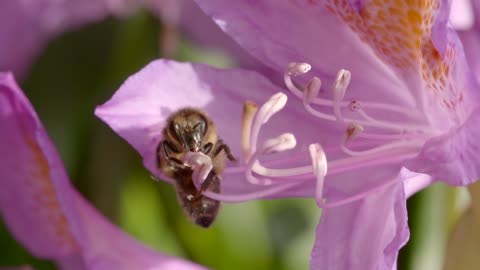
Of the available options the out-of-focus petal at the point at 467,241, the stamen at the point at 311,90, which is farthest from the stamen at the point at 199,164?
the out-of-focus petal at the point at 467,241

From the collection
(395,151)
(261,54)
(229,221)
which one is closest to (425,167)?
(395,151)

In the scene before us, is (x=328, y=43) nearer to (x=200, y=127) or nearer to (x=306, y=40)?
(x=306, y=40)

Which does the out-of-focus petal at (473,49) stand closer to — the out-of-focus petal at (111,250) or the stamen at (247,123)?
the stamen at (247,123)

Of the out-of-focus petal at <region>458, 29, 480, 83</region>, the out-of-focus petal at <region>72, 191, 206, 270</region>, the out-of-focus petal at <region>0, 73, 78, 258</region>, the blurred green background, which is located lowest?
the blurred green background

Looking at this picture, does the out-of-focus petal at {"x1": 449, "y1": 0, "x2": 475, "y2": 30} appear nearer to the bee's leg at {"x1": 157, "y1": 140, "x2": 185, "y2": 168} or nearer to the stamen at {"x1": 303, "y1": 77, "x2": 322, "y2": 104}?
the stamen at {"x1": 303, "y1": 77, "x2": 322, "y2": 104}

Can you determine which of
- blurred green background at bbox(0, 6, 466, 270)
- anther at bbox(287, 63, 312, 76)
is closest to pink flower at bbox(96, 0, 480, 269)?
anther at bbox(287, 63, 312, 76)

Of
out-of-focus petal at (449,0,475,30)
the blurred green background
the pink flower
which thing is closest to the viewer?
the pink flower

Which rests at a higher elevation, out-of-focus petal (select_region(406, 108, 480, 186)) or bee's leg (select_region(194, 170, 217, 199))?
out-of-focus petal (select_region(406, 108, 480, 186))
